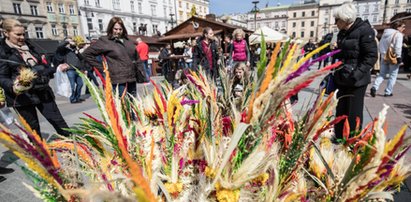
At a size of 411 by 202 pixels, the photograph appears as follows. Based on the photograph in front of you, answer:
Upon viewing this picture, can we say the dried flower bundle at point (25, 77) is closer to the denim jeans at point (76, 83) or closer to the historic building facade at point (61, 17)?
the denim jeans at point (76, 83)

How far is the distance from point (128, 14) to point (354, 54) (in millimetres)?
43594

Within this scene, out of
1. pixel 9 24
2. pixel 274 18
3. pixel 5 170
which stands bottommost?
pixel 5 170

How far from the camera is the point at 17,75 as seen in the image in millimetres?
2445

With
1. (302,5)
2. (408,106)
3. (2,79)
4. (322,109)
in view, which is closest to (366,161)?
(322,109)

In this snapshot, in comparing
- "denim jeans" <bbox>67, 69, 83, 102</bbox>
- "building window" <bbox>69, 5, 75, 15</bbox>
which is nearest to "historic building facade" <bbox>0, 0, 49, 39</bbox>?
"building window" <bbox>69, 5, 75, 15</bbox>

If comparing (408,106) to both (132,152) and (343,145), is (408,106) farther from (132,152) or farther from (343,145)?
(132,152)

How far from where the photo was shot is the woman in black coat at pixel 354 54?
245cm

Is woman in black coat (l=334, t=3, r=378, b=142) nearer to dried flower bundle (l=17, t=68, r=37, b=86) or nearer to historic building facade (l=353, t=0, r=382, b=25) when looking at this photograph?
dried flower bundle (l=17, t=68, r=37, b=86)

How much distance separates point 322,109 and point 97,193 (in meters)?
0.67

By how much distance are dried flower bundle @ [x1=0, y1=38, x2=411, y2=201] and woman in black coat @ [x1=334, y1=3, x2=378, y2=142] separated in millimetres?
1906

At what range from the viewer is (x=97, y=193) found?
38 centimetres

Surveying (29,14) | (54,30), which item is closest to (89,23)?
(54,30)

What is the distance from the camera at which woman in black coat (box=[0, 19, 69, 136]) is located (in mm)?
2332

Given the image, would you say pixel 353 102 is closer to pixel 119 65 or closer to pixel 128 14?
pixel 119 65
